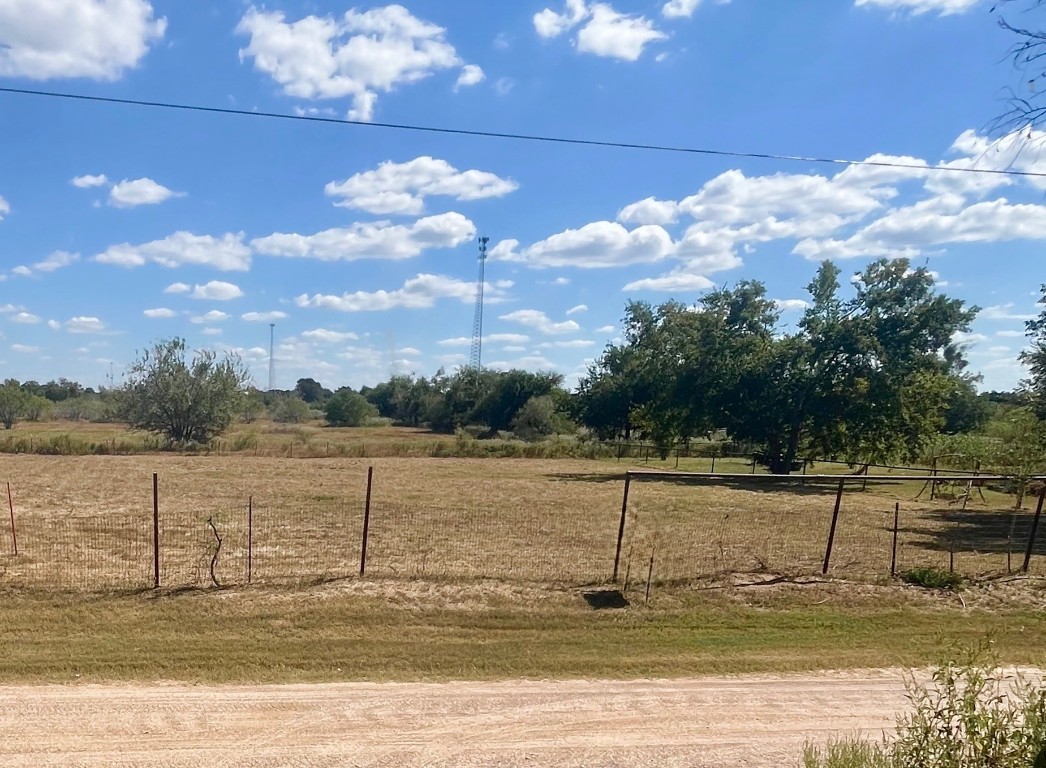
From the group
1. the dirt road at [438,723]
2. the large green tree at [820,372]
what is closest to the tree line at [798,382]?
the large green tree at [820,372]

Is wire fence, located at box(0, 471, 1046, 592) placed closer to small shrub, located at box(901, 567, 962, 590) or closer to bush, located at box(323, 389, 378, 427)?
small shrub, located at box(901, 567, 962, 590)

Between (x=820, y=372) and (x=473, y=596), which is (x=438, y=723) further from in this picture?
(x=820, y=372)

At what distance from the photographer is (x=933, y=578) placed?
37.4ft

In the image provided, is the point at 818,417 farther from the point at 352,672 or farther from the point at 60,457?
the point at 60,457

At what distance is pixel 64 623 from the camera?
8578 mm

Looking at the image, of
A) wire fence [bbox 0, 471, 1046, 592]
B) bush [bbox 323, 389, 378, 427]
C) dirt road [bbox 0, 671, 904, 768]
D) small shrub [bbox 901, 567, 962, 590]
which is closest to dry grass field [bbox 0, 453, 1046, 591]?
wire fence [bbox 0, 471, 1046, 592]

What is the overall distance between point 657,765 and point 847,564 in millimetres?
8575

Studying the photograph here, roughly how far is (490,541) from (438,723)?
8.34 m

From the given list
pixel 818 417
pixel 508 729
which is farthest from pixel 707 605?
pixel 818 417

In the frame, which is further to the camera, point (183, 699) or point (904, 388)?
point (904, 388)

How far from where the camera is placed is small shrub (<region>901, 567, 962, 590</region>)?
447 inches

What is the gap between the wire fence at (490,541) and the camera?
1112 centimetres

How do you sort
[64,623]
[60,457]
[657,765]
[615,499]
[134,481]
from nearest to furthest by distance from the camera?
[657,765] < [64,623] < [615,499] < [134,481] < [60,457]

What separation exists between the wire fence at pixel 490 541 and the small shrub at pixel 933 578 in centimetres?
45
